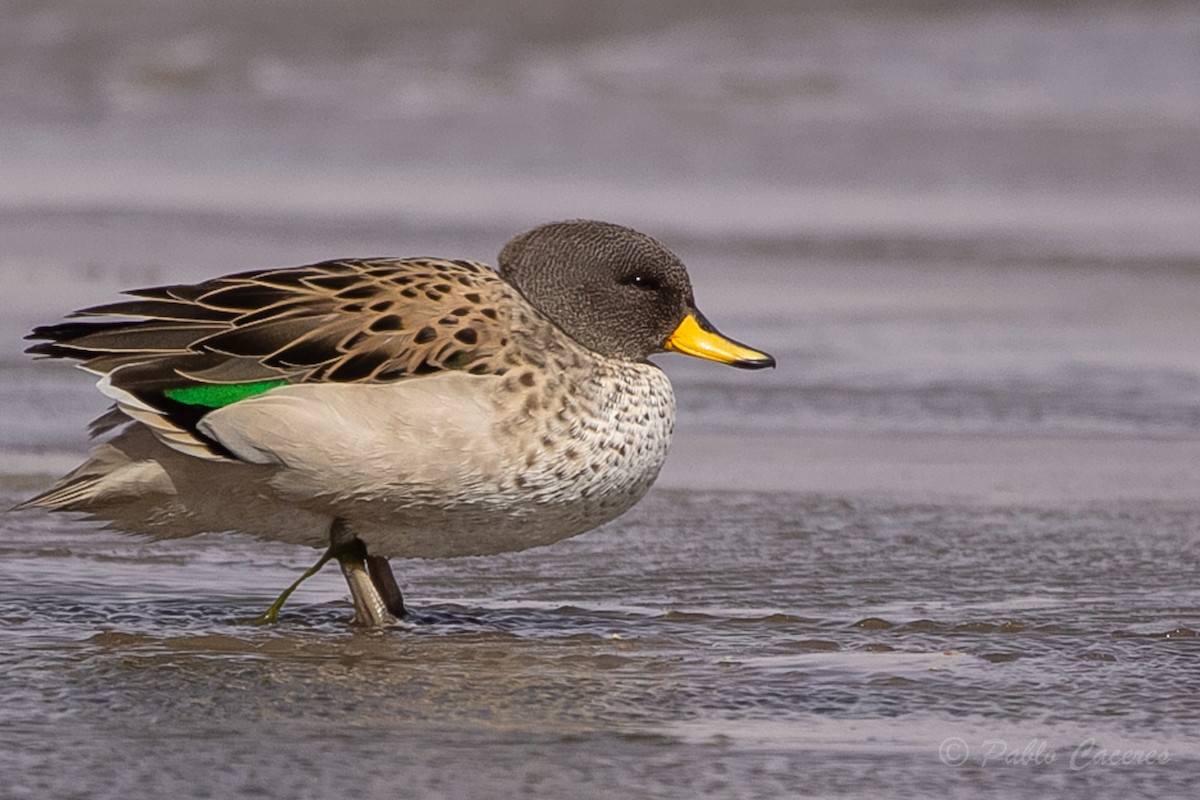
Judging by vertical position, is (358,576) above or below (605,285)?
below

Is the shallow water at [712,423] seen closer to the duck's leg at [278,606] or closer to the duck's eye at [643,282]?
the duck's leg at [278,606]

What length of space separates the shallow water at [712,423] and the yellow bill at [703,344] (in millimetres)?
545

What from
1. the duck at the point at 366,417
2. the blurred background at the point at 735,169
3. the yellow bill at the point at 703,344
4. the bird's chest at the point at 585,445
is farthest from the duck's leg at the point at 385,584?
the blurred background at the point at 735,169

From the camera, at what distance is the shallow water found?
426cm

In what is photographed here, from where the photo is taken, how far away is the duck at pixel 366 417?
197 inches

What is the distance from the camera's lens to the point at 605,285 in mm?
5492

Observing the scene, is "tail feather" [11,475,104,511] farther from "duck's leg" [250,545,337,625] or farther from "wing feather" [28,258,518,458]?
"duck's leg" [250,545,337,625]

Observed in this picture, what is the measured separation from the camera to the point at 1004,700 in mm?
4539

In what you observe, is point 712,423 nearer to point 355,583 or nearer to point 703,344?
point 703,344

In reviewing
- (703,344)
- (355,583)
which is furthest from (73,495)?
(703,344)

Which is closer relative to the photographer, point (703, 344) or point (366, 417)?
point (366, 417)

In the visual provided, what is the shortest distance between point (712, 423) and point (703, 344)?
6.83 ft

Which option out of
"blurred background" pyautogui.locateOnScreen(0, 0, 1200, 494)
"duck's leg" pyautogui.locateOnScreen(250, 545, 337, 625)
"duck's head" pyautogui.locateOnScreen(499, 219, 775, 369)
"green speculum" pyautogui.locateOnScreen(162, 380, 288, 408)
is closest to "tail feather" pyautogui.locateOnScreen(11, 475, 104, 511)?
"green speculum" pyautogui.locateOnScreen(162, 380, 288, 408)

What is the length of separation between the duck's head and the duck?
0.02 meters
